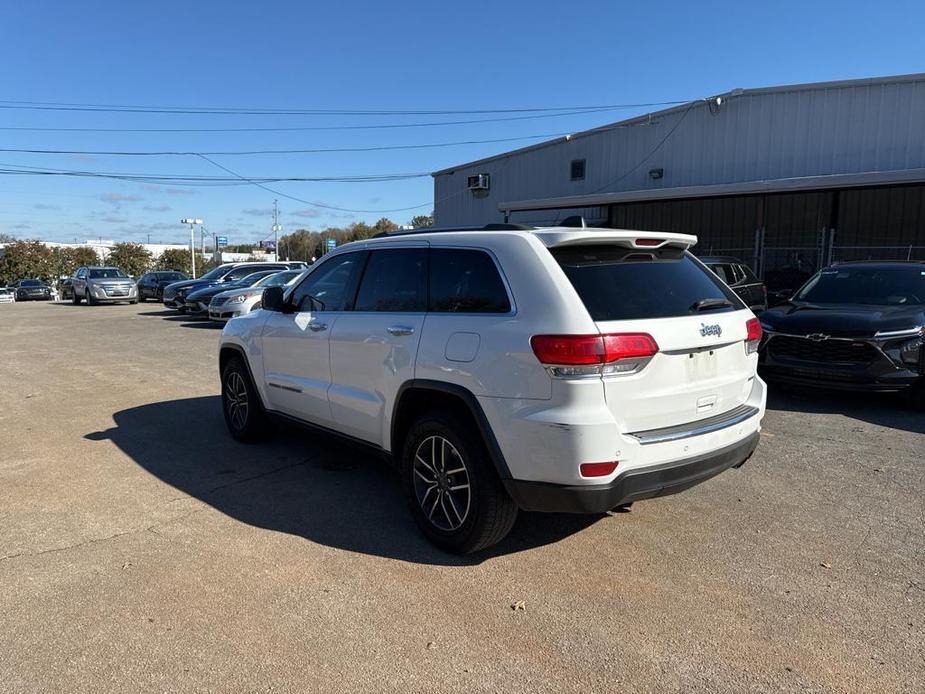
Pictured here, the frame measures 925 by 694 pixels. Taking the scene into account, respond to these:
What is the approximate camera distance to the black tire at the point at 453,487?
3590 mm

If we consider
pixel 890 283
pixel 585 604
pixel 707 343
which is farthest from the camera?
pixel 890 283

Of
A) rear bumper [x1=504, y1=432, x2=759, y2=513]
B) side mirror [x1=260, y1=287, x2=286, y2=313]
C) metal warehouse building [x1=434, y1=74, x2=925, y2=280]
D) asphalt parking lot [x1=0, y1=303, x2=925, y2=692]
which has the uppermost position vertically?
metal warehouse building [x1=434, y1=74, x2=925, y2=280]

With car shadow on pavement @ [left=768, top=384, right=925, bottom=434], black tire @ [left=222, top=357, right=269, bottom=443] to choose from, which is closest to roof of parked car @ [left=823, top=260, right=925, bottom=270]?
car shadow on pavement @ [left=768, top=384, right=925, bottom=434]

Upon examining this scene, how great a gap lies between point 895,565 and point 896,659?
103 cm

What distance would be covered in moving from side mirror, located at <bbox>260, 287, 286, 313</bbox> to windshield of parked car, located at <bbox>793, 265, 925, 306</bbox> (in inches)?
265

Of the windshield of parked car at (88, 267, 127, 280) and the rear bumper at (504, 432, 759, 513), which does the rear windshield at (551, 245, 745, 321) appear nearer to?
the rear bumper at (504, 432, 759, 513)

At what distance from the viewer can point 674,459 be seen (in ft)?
11.4

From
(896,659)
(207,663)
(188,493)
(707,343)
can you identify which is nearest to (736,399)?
(707,343)

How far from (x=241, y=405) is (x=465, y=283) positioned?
10.5 feet

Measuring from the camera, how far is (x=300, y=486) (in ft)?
16.4

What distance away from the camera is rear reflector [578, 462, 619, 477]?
10.6 feet

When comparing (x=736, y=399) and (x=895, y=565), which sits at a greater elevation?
(x=736, y=399)

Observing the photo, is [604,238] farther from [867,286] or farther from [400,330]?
[867,286]

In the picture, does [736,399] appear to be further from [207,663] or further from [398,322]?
[207,663]
